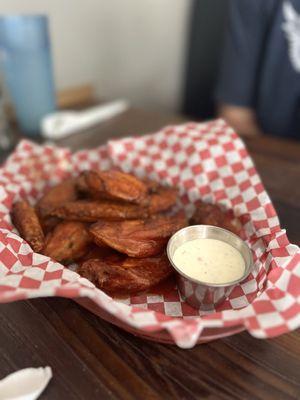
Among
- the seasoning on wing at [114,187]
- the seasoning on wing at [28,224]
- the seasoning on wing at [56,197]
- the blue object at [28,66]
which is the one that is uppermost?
the blue object at [28,66]

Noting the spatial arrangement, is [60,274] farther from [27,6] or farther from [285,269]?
[27,6]

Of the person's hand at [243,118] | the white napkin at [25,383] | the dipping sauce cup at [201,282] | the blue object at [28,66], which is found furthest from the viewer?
the person's hand at [243,118]

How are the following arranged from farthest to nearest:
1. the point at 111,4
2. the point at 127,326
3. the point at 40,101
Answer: the point at 111,4 < the point at 40,101 < the point at 127,326

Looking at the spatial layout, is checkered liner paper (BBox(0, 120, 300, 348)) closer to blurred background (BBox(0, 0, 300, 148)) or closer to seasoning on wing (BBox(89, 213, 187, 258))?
seasoning on wing (BBox(89, 213, 187, 258))

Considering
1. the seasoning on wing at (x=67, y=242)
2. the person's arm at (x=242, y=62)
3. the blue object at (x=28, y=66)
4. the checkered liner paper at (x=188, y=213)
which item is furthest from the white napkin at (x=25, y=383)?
the person's arm at (x=242, y=62)

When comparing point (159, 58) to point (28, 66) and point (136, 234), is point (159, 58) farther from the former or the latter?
point (136, 234)

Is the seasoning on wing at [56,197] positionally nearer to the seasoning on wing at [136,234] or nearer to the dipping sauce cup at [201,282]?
the seasoning on wing at [136,234]

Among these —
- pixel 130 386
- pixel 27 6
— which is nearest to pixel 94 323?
pixel 130 386

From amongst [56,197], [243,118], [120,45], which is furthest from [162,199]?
[120,45]
